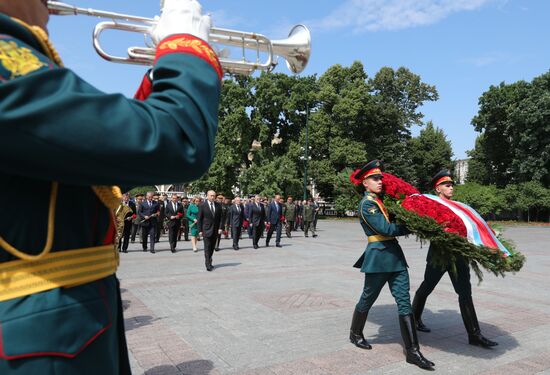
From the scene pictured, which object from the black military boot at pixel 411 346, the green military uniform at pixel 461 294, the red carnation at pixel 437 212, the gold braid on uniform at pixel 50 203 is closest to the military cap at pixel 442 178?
the green military uniform at pixel 461 294

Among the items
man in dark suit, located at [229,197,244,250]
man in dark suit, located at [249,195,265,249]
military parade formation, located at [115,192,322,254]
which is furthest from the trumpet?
man in dark suit, located at [249,195,265,249]

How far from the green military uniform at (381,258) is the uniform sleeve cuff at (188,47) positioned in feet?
12.9

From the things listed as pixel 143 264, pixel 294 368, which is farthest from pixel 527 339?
pixel 143 264

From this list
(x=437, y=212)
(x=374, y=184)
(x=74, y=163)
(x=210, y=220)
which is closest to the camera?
(x=74, y=163)

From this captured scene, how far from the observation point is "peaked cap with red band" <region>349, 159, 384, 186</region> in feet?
16.9

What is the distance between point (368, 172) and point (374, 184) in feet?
0.70

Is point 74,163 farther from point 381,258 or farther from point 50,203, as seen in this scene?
point 381,258

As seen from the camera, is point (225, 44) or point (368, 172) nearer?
point (225, 44)

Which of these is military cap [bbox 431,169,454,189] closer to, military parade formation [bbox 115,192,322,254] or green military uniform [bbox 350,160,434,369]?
green military uniform [bbox 350,160,434,369]

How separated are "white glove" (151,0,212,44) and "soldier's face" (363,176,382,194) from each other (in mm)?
4056

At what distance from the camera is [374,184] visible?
5.07 m

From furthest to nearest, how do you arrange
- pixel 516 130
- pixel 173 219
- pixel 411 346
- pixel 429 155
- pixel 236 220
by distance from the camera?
pixel 429 155
pixel 516 130
pixel 236 220
pixel 173 219
pixel 411 346

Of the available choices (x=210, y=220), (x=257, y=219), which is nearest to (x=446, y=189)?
(x=210, y=220)

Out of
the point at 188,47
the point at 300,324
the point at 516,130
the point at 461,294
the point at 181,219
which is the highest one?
the point at 516,130
